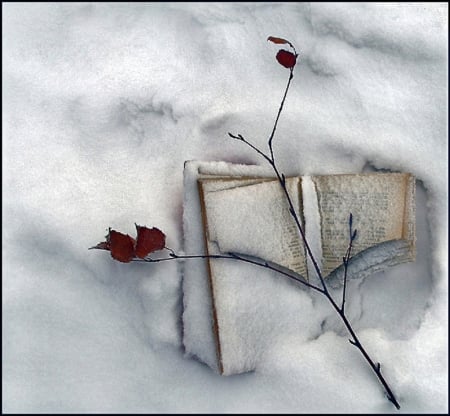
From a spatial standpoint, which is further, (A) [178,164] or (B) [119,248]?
(A) [178,164]

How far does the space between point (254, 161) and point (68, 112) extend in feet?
1.43

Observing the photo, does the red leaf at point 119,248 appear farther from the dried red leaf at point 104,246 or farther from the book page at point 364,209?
the book page at point 364,209

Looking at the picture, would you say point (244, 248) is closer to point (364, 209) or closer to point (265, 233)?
point (265, 233)

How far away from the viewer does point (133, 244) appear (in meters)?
1.21

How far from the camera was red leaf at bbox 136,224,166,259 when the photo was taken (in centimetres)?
120

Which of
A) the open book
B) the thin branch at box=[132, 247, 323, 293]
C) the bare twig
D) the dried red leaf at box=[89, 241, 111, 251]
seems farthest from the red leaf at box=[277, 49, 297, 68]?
the dried red leaf at box=[89, 241, 111, 251]

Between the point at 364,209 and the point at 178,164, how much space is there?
42 cm

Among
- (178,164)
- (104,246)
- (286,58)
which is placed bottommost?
(104,246)

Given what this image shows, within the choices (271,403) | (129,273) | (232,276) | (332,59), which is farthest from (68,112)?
(271,403)

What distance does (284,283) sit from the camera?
1.24 m

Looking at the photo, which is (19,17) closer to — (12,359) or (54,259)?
(54,259)

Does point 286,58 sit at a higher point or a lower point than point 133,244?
higher

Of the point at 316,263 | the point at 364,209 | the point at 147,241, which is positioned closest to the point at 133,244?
the point at 147,241

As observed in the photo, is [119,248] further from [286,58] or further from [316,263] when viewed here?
[286,58]
